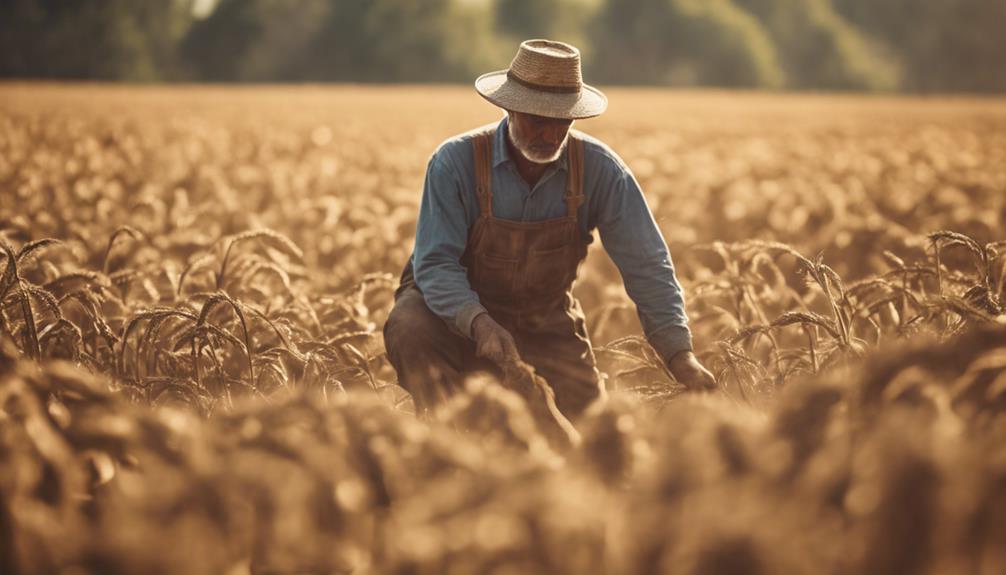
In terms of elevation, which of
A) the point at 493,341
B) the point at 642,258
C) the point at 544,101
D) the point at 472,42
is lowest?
the point at 472,42

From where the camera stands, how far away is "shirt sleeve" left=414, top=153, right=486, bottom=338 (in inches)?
134

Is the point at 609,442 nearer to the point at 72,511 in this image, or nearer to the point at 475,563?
the point at 475,563

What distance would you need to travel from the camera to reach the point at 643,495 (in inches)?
64.7

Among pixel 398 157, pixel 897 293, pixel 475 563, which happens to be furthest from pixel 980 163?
pixel 475 563

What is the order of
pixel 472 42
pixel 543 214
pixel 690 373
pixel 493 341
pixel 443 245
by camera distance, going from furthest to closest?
pixel 472 42
pixel 543 214
pixel 443 245
pixel 690 373
pixel 493 341

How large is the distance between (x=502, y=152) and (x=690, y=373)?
103 centimetres

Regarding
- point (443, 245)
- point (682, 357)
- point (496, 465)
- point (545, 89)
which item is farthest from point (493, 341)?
point (496, 465)

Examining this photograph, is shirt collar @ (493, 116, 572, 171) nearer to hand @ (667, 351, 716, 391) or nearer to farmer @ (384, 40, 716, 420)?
farmer @ (384, 40, 716, 420)

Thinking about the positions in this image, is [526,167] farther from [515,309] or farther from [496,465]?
[496,465]

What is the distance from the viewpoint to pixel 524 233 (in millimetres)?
3578

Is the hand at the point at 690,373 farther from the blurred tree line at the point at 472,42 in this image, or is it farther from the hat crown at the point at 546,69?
the blurred tree line at the point at 472,42

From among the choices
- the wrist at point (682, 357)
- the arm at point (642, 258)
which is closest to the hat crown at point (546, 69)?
the arm at point (642, 258)

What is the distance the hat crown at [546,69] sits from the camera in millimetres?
3404

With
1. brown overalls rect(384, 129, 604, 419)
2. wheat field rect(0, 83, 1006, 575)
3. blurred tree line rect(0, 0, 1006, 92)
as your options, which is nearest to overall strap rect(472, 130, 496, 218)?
brown overalls rect(384, 129, 604, 419)
